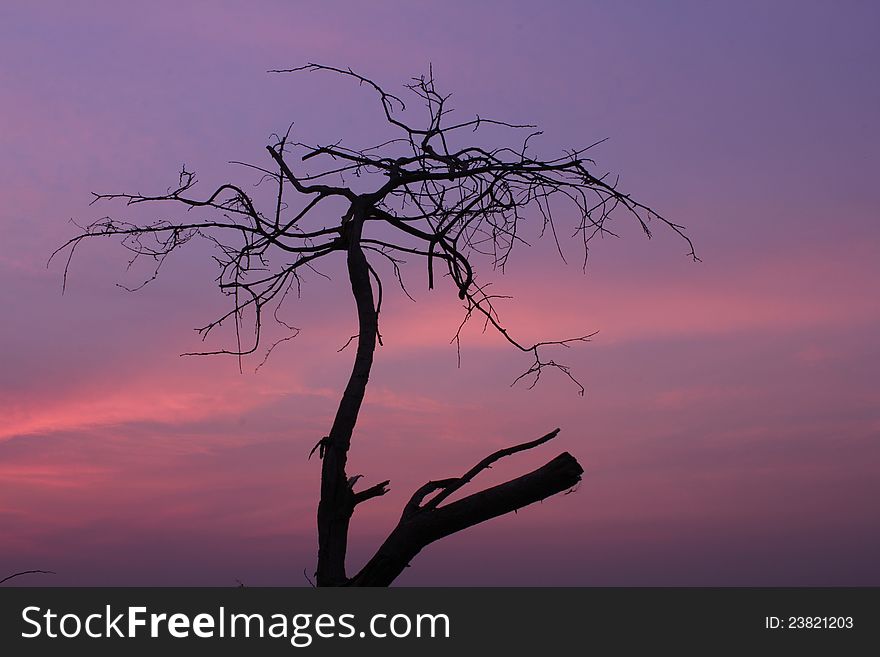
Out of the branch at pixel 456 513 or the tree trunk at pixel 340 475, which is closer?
the branch at pixel 456 513

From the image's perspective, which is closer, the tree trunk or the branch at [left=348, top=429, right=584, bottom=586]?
the branch at [left=348, top=429, right=584, bottom=586]

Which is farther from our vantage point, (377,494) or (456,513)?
(377,494)

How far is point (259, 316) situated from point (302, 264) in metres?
0.46

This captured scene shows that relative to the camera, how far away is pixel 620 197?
6.66m

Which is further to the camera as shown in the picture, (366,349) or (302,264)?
(302,264)

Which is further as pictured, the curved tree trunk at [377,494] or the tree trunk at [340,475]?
the tree trunk at [340,475]

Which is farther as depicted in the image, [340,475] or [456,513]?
[340,475]

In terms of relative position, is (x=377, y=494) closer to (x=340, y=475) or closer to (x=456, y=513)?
(x=340, y=475)

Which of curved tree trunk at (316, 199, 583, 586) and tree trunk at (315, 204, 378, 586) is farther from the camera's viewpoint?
tree trunk at (315, 204, 378, 586)

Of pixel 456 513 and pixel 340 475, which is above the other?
pixel 340 475

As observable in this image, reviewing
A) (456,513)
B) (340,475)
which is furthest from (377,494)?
(456,513)
